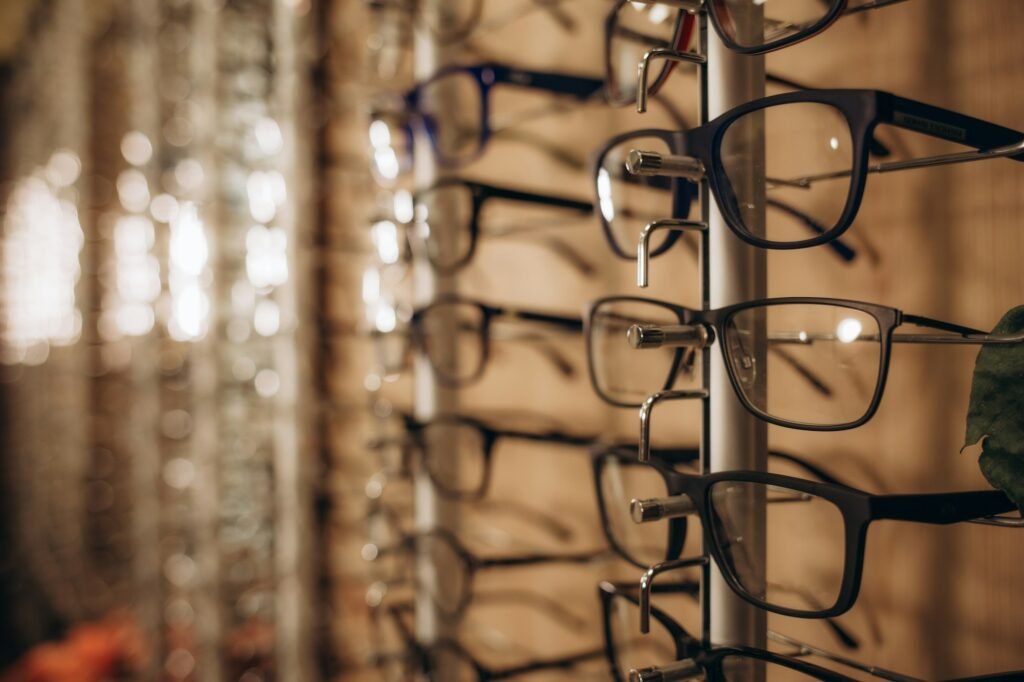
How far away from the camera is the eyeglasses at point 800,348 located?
40 cm

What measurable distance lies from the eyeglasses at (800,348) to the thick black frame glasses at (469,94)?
15.3 inches

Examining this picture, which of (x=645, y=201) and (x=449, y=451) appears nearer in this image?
(x=645, y=201)

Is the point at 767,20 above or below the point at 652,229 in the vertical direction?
above

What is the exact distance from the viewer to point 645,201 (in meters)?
0.55

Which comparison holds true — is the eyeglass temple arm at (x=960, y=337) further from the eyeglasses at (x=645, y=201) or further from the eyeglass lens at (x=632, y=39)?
the eyeglass lens at (x=632, y=39)

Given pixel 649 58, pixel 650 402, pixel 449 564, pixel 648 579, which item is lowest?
pixel 449 564

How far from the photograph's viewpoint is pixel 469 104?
87 centimetres

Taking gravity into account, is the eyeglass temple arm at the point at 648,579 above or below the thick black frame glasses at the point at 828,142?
below

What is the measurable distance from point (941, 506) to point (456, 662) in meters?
0.66

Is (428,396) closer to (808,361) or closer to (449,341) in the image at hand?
(449,341)

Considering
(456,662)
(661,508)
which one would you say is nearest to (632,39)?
(661,508)

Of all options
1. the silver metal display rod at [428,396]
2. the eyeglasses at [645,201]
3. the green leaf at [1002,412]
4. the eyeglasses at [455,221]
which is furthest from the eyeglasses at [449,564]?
the green leaf at [1002,412]

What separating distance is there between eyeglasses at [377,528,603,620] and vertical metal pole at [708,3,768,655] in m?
0.38

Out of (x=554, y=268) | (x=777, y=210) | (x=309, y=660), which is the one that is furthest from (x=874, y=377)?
(x=309, y=660)
